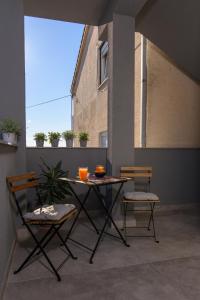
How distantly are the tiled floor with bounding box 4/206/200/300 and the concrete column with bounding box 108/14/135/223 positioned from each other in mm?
874

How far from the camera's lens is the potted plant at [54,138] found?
3700 millimetres

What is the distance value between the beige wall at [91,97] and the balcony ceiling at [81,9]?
7.99 ft

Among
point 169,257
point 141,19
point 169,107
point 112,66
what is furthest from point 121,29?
point 169,257

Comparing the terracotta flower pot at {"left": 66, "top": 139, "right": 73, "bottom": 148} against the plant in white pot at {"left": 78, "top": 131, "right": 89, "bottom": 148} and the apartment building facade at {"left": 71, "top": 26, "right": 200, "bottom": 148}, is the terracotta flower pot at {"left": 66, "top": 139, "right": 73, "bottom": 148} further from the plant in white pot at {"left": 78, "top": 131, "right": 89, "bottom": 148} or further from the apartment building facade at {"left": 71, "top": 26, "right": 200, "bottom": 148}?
the apartment building facade at {"left": 71, "top": 26, "right": 200, "bottom": 148}

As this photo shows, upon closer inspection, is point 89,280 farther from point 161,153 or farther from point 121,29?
point 121,29

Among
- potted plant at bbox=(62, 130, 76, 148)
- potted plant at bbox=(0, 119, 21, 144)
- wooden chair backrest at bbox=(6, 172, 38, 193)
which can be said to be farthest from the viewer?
potted plant at bbox=(62, 130, 76, 148)

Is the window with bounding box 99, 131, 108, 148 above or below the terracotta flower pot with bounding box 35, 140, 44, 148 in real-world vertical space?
above

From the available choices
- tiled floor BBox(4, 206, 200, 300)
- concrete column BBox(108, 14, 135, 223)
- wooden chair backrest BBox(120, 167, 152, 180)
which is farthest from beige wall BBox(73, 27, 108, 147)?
tiled floor BBox(4, 206, 200, 300)

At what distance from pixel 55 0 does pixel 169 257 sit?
3.49 metres

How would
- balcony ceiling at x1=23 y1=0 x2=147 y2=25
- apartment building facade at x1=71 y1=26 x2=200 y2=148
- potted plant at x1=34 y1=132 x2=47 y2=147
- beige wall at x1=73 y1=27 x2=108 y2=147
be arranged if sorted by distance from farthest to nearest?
beige wall at x1=73 y1=27 x2=108 y2=147 < apartment building facade at x1=71 y1=26 x2=200 y2=148 < potted plant at x1=34 y1=132 x2=47 y2=147 < balcony ceiling at x1=23 y1=0 x2=147 y2=25

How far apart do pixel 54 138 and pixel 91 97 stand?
4191 mm

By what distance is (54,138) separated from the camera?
372 centimetres

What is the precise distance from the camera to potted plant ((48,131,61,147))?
3.70 meters

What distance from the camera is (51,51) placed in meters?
8.12
